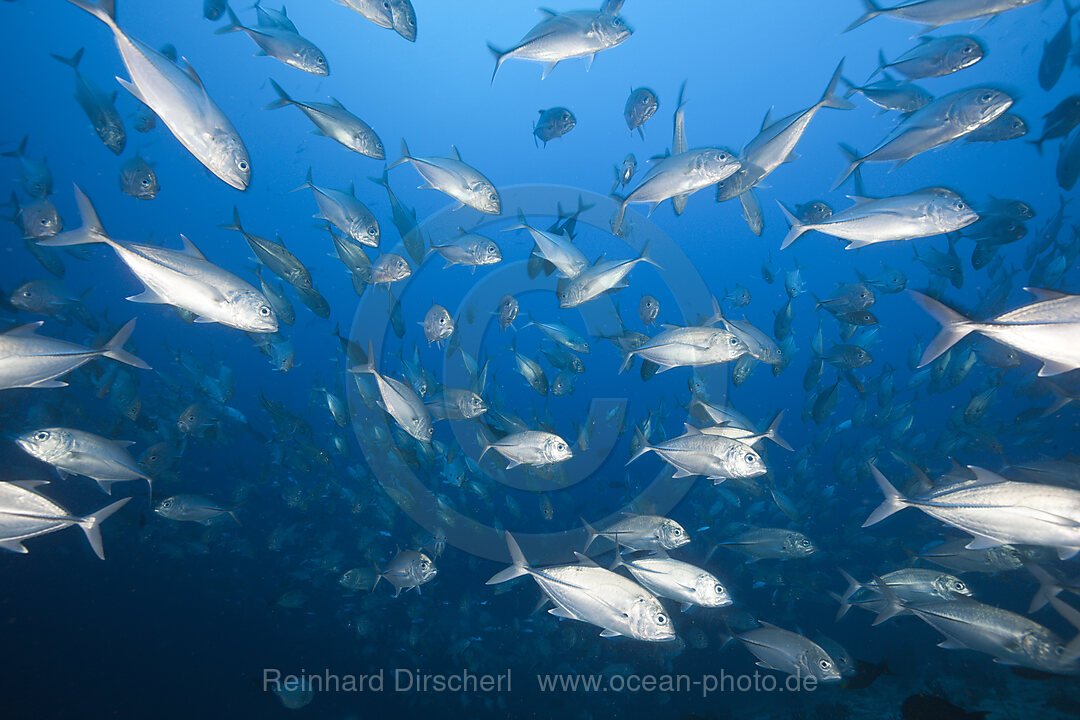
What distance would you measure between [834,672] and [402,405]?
466 cm

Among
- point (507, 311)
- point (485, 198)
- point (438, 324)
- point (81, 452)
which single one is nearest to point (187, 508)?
point (81, 452)

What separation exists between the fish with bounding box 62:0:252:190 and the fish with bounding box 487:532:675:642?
327 cm

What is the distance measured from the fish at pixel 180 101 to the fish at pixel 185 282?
0.61m

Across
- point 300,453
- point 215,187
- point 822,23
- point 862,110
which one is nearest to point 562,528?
point 300,453

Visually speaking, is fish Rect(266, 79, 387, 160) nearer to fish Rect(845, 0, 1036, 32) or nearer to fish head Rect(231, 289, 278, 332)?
fish head Rect(231, 289, 278, 332)

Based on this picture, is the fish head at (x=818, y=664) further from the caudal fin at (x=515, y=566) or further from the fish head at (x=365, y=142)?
the fish head at (x=365, y=142)

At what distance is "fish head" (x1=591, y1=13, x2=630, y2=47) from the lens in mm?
3992

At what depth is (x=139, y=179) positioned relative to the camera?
4.53 metres

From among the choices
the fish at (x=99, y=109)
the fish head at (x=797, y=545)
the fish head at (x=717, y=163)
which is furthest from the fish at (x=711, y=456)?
the fish at (x=99, y=109)

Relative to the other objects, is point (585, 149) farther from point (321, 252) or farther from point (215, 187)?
point (321, 252)

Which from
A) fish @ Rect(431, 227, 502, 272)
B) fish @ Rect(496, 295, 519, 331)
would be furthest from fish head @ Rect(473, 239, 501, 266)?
fish @ Rect(496, 295, 519, 331)

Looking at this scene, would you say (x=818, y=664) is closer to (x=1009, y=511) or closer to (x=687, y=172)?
(x=1009, y=511)

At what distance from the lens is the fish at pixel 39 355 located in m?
2.90

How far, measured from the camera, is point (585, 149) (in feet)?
137
